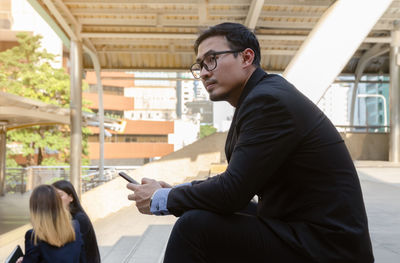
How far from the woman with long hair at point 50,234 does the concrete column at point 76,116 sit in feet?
40.0

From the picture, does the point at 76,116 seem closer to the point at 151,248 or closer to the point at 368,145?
the point at 368,145

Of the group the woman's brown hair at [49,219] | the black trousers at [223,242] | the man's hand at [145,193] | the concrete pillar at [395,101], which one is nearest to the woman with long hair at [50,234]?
the woman's brown hair at [49,219]

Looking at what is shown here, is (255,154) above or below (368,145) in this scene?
above

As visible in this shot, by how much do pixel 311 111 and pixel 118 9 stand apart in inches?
478

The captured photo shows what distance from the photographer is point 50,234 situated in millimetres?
2275

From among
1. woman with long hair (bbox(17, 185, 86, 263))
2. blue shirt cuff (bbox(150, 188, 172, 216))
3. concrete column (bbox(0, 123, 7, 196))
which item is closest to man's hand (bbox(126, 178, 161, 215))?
blue shirt cuff (bbox(150, 188, 172, 216))

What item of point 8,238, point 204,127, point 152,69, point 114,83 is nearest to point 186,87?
point 204,127

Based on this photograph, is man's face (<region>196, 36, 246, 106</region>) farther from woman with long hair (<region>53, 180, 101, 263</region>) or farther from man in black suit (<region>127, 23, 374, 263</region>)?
woman with long hair (<region>53, 180, 101, 263</region>)

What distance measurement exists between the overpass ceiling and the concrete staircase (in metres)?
7.76

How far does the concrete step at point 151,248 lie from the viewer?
3.71 meters

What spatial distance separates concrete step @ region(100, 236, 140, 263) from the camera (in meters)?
4.34

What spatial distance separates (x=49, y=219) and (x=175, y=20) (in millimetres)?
12082

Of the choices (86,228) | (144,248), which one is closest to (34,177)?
(144,248)

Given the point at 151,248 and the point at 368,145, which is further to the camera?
the point at 368,145
